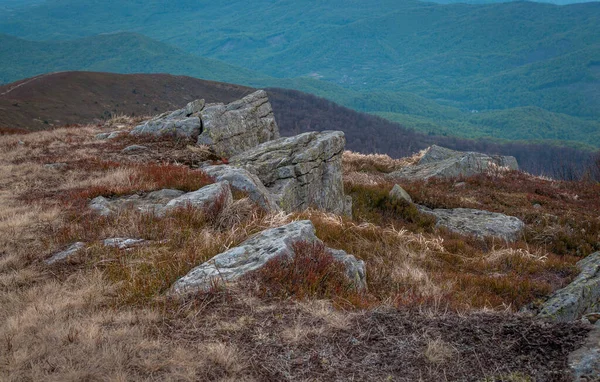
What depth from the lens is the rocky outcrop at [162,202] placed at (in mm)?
8259

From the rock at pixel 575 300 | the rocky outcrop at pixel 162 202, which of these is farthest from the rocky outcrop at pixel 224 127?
the rock at pixel 575 300

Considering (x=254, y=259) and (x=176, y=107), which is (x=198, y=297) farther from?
(x=176, y=107)

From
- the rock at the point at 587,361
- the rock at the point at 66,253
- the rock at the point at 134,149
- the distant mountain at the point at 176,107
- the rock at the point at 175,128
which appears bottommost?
the distant mountain at the point at 176,107

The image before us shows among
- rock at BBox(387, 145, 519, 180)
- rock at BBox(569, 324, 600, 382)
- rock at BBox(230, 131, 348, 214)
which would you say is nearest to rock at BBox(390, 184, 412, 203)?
rock at BBox(230, 131, 348, 214)

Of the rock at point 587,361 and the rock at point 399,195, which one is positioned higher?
the rock at point 587,361

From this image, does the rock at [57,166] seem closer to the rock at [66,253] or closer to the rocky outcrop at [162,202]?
the rocky outcrop at [162,202]

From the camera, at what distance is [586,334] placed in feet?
13.1

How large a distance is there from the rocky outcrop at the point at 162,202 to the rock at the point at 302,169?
141 inches

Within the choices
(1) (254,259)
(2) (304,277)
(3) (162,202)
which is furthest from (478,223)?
(1) (254,259)

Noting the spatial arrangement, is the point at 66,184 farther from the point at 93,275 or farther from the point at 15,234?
the point at 93,275

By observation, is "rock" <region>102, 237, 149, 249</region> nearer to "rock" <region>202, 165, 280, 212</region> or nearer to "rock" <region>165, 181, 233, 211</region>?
"rock" <region>165, 181, 233, 211</region>

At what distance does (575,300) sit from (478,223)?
7.47 metres

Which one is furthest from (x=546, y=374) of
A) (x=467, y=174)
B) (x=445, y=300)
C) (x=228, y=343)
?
(x=467, y=174)

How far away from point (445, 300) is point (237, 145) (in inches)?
616
